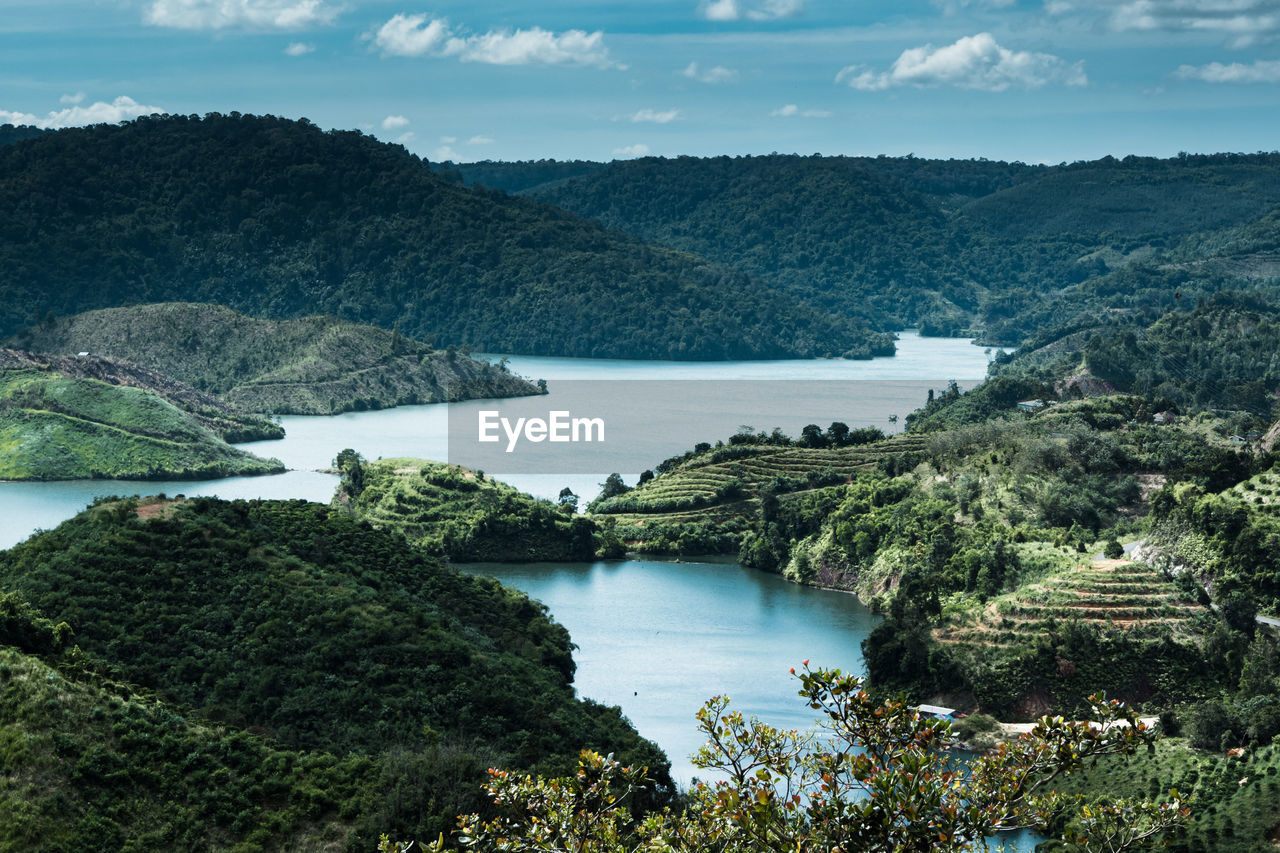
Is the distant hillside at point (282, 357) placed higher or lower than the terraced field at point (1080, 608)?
higher

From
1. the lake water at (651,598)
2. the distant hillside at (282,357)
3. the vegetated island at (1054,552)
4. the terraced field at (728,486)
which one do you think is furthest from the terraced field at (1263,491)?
the distant hillside at (282,357)

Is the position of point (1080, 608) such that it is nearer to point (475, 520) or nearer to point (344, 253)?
point (475, 520)

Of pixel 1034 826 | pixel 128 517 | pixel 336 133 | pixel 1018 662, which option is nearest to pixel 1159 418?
pixel 1018 662

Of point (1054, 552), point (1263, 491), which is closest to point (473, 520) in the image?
point (1054, 552)

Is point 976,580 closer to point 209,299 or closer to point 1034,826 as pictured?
point 1034,826

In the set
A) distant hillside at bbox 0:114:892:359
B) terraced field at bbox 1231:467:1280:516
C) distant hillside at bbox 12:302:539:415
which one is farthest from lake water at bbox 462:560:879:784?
distant hillside at bbox 0:114:892:359

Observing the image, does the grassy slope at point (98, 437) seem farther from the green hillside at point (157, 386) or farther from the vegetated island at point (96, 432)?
the green hillside at point (157, 386)
